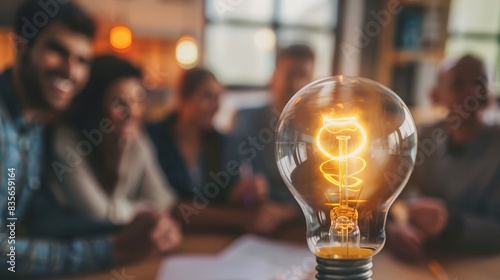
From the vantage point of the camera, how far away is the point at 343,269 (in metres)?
0.36

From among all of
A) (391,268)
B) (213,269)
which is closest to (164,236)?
(213,269)

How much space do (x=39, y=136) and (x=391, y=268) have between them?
2.30 ft

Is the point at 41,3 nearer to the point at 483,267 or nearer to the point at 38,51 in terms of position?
the point at 38,51

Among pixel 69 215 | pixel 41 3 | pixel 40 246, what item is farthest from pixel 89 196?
pixel 41 3

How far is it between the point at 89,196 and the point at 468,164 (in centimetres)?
87

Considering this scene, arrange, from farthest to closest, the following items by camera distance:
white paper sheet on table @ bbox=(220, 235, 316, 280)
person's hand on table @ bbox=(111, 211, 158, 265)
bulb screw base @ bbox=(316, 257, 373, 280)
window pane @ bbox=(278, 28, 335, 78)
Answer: window pane @ bbox=(278, 28, 335, 78) → person's hand on table @ bbox=(111, 211, 158, 265) → white paper sheet on table @ bbox=(220, 235, 316, 280) → bulb screw base @ bbox=(316, 257, 373, 280)

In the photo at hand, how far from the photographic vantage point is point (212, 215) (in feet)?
4.33

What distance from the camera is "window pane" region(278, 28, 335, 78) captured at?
1.53m

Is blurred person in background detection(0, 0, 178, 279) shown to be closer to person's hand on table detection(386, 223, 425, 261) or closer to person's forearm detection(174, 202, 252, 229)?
person's forearm detection(174, 202, 252, 229)

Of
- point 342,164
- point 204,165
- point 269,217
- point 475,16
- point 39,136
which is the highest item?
point 475,16

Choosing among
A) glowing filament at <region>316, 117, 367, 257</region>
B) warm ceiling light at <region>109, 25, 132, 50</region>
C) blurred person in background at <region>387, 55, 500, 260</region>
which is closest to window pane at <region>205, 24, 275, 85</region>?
warm ceiling light at <region>109, 25, 132, 50</region>

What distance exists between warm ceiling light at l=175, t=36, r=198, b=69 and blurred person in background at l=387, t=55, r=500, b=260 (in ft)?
2.05

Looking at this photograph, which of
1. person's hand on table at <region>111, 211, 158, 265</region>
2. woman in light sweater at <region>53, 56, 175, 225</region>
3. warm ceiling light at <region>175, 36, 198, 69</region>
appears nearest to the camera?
person's hand on table at <region>111, 211, 158, 265</region>

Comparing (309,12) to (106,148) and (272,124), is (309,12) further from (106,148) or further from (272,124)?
(106,148)
